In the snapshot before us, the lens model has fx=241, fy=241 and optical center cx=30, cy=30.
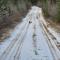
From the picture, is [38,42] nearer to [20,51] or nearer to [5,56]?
[20,51]

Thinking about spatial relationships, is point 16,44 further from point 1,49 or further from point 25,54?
point 25,54

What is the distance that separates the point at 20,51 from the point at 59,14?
13.2m

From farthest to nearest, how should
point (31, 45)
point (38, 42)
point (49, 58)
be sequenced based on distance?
1. point (38, 42)
2. point (31, 45)
3. point (49, 58)

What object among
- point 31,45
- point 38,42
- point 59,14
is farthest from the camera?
point 59,14

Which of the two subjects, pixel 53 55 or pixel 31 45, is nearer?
pixel 53 55

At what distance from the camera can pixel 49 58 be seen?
9.67 metres

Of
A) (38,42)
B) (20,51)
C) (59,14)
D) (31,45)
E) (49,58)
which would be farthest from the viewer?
(59,14)

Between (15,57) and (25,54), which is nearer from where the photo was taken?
(15,57)

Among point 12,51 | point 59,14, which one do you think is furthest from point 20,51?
point 59,14

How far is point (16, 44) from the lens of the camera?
509 inches

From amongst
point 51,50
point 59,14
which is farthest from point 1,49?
point 59,14

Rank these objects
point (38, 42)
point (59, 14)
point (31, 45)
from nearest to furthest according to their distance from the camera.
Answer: point (31, 45) → point (38, 42) → point (59, 14)

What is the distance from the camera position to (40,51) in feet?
36.9

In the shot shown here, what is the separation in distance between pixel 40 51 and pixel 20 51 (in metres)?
0.93
